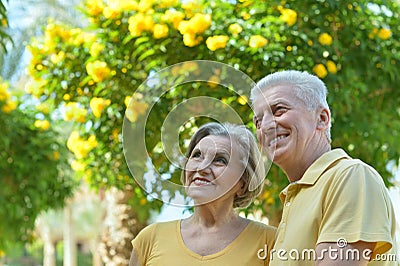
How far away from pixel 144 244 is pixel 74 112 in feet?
5.59

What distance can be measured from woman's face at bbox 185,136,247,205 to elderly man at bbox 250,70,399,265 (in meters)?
0.27

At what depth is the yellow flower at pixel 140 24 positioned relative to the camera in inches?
125

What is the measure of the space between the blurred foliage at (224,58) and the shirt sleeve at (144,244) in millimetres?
894

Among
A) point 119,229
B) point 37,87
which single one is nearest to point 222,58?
point 37,87

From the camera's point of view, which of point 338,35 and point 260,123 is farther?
point 338,35

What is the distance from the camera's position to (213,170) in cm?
189

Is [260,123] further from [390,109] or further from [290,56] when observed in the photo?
[390,109]

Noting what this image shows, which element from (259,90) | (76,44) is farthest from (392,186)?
(259,90)

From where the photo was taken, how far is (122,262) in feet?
13.0

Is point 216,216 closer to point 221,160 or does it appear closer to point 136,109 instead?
point 221,160

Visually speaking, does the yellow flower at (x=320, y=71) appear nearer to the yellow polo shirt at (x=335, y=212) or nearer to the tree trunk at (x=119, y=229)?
the tree trunk at (x=119, y=229)

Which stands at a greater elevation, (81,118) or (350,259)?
(350,259)

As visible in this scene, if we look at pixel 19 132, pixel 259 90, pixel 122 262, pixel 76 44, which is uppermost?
pixel 259 90

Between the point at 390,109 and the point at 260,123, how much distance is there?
1.99 m
